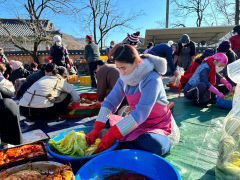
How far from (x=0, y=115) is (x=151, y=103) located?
158 cm

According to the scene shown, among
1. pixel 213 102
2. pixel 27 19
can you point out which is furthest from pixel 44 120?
pixel 27 19

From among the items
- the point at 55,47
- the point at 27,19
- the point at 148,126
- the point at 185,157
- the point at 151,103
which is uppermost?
the point at 27,19

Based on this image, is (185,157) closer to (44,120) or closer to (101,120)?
(101,120)

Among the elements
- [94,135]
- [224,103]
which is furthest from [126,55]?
[224,103]

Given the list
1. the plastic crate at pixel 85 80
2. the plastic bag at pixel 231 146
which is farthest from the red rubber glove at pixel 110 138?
the plastic crate at pixel 85 80

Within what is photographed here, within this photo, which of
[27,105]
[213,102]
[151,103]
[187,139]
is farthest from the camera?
[213,102]

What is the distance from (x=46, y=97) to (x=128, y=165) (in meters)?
1.81

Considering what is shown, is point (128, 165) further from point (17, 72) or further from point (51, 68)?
point (17, 72)

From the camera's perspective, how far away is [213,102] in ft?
11.1

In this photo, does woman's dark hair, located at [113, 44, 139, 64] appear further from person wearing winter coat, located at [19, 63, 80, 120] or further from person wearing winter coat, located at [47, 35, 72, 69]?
person wearing winter coat, located at [47, 35, 72, 69]

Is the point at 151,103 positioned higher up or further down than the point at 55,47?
further down

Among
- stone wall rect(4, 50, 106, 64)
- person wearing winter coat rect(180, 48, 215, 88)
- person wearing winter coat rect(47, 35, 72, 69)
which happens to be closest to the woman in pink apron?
person wearing winter coat rect(180, 48, 215, 88)

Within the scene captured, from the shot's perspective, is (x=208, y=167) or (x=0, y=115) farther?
(x=0, y=115)

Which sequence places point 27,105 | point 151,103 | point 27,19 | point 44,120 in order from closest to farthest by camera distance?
point 151,103 → point 27,105 → point 44,120 → point 27,19
